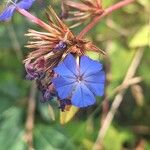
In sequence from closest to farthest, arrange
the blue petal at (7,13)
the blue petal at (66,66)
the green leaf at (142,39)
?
the blue petal at (66,66)
the blue petal at (7,13)
the green leaf at (142,39)

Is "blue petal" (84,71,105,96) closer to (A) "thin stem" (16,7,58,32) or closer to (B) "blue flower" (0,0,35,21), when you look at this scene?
(A) "thin stem" (16,7,58,32)

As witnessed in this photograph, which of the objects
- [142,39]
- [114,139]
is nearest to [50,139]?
[114,139]

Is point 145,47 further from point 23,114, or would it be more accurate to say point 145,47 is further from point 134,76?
point 23,114

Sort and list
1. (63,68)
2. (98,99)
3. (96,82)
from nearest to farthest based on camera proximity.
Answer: (63,68) < (96,82) < (98,99)

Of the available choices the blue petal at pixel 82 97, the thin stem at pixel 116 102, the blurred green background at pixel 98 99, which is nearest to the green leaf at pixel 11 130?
the blurred green background at pixel 98 99

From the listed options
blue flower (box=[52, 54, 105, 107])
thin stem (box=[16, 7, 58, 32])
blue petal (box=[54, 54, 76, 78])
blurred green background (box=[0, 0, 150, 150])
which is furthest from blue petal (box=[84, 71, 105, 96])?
blurred green background (box=[0, 0, 150, 150])

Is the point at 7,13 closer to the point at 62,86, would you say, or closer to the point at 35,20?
the point at 35,20

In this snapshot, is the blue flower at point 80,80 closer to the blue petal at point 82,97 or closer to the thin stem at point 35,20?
the blue petal at point 82,97
